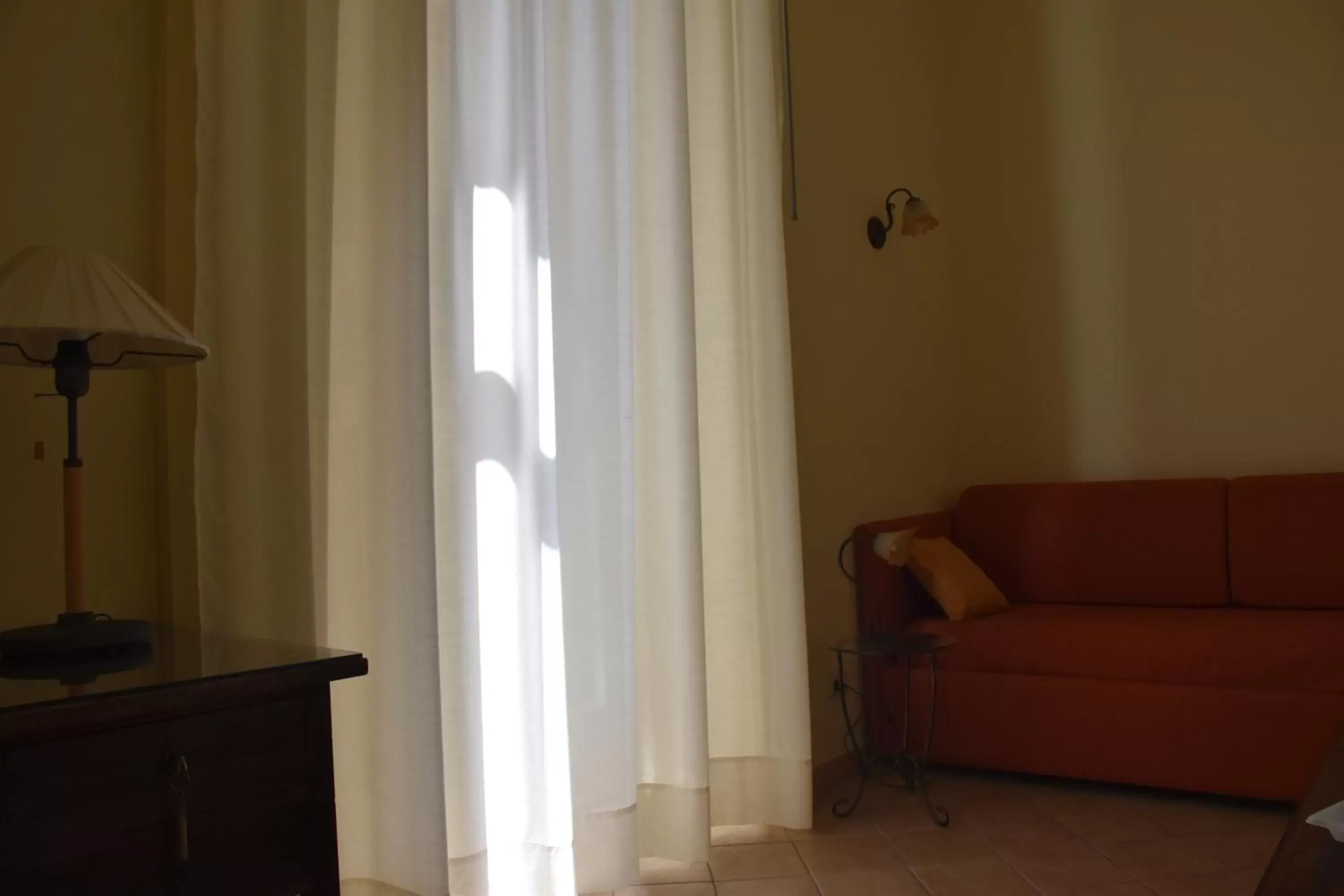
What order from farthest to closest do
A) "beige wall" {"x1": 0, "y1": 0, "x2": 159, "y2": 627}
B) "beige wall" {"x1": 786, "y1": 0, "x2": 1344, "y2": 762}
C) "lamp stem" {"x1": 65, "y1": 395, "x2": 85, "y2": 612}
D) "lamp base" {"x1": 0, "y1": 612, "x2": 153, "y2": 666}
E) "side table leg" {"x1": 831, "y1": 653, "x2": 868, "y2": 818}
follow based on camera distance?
1. "beige wall" {"x1": 786, "y1": 0, "x2": 1344, "y2": 762}
2. "side table leg" {"x1": 831, "y1": 653, "x2": 868, "y2": 818}
3. "beige wall" {"x1": 0, "y1": 0, "x2": 159, "y2": 627}
4. "lamp stem" {"x1": 65, "y1": 395, "x2": 85, "y2": 612}
5. "lamp base" {"x1": 0, "y1": 612, "x2": 153, "y2": 666}

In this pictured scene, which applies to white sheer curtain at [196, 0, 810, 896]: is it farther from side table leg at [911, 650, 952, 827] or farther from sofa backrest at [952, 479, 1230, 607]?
sofa backrest at [952, 479, 1230, 607]

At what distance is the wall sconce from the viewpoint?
149 inches

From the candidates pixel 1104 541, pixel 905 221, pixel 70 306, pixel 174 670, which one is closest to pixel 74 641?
pixel 174 670

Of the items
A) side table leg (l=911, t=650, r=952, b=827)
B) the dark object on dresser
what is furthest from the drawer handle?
side table leg (l=911, t=650, r=952, b=827)

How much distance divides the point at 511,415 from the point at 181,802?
4.21ft

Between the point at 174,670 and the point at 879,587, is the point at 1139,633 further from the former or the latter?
the point at 174,670

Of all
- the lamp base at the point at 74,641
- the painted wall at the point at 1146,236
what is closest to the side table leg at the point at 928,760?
the painted wall at the point at 1146,236

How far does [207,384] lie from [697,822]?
1.61 meters

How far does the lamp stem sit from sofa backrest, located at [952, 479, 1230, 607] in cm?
320

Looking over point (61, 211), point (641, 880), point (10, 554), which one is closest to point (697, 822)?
point (641, 880)

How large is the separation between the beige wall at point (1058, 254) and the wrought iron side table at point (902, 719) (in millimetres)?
128

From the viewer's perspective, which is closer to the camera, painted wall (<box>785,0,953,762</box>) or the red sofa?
the red sofa

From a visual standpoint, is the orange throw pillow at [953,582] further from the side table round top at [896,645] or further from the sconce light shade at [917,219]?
the sconce light shade at [917,219]

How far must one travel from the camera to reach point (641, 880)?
268 centimetres
